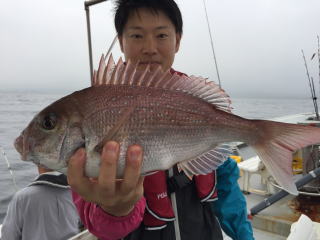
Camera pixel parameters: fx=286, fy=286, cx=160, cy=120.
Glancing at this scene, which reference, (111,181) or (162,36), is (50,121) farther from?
(162,36)

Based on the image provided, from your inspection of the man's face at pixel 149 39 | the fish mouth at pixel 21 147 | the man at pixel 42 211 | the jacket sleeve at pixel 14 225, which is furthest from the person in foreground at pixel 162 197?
the jacket sleeve at pixel 14 225

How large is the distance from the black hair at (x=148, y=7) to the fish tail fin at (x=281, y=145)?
122 cm

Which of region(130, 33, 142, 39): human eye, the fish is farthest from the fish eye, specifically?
region(130, 33, 142, 39): human eye

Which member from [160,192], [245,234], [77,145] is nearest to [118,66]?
[77,145]

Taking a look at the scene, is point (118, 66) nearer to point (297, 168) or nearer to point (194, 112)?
point (194, 112)

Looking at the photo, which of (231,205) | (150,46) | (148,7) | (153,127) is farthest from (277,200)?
(153,127)

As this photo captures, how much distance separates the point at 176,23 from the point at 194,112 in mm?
1119

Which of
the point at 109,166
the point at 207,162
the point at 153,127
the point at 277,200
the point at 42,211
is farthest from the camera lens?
the point at 277,200

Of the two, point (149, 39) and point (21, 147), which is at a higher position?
point (149, 39)

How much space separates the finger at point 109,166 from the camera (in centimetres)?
127

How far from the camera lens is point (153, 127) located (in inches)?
55.4

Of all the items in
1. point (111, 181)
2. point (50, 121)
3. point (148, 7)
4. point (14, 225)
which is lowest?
point (14, 225)

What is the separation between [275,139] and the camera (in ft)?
4.95

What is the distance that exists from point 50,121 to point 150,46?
103 centimetres
